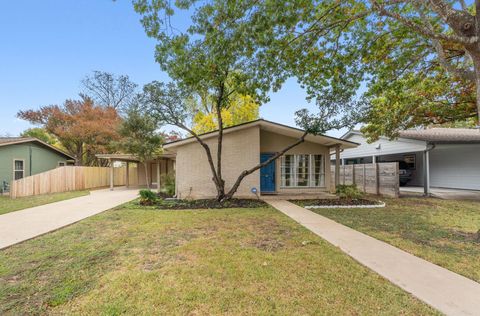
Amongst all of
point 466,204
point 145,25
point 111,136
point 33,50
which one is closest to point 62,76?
point 33,50

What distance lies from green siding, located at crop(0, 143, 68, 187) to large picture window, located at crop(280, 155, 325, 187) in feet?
56.0

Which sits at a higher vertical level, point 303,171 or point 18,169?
point 18,169

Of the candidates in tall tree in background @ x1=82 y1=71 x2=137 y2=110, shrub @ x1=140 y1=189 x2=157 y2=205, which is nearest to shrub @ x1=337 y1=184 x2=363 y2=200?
shrub @ x1=140 y1=189 x2=157 y2=205

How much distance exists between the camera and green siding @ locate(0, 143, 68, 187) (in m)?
14.4

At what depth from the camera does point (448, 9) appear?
4.48 m

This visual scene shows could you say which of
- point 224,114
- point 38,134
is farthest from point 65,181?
point 38,134

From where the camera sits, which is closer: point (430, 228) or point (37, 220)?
point (430, 228)

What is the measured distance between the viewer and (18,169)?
611 inches

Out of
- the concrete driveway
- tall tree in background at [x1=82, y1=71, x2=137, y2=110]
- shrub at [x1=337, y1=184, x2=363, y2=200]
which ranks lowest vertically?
the concrete driveway

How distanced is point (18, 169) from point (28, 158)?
0.96m

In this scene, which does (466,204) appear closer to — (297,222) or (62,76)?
(297,222)

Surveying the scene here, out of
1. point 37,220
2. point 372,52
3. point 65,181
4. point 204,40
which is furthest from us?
point 65,181

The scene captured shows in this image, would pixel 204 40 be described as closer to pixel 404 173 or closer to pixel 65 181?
pixel 65 181

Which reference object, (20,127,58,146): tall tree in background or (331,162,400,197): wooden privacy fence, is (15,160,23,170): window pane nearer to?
(20,127,58,146): tall tree in background
